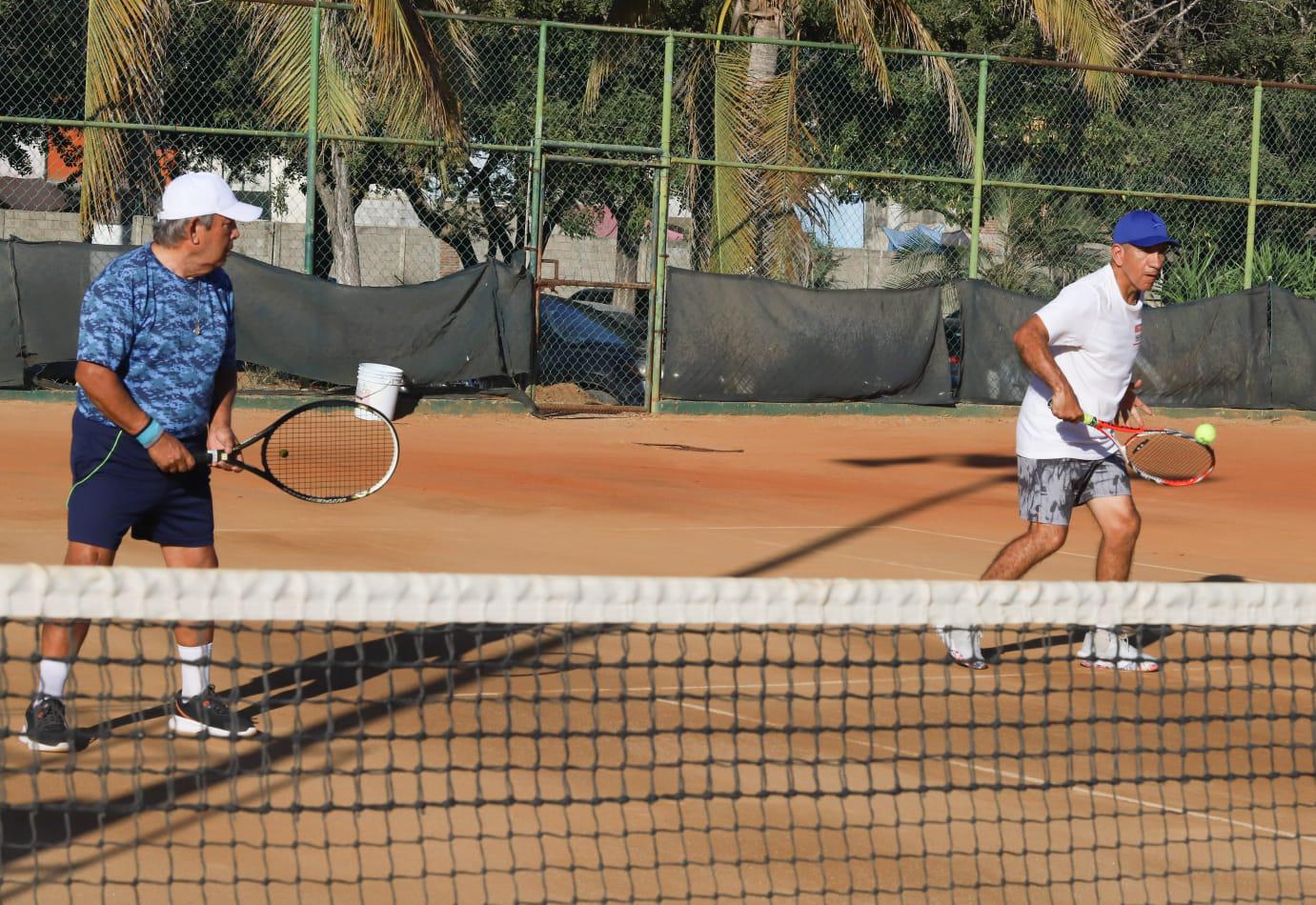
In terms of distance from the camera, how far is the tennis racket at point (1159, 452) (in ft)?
21.3

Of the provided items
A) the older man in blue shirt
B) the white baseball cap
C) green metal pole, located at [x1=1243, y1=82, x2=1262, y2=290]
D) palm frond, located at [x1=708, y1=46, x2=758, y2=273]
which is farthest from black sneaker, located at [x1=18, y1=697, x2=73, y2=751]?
green metal pole, located at [x1=1243, y1=82, x2=1262, y2=290]

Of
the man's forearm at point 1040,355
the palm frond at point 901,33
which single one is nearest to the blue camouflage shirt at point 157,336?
the man's forearm at point 1040,355

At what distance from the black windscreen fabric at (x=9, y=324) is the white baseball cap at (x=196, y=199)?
10.7m

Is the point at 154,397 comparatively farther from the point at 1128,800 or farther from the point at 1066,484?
the point at 1066,484

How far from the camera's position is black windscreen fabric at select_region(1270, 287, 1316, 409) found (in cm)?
1827

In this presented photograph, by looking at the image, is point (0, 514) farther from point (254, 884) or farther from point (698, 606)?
point (698, 606)

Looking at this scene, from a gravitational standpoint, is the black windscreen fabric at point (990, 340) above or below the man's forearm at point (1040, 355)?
below

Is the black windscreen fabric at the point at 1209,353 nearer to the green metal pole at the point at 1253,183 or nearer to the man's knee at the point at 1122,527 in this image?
the green metal pole at the point at 1253,183

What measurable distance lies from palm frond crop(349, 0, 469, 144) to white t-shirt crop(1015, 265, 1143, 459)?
10.3 metres

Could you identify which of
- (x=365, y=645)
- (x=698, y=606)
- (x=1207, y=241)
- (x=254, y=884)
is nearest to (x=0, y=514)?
(x=365, y=645)

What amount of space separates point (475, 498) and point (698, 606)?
7198 millimetres

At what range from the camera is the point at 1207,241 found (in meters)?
22.8

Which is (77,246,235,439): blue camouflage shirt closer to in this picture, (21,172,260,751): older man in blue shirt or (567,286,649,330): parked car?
(21,172,260,751): older man in blue shirt

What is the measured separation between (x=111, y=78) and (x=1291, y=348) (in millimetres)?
11805
